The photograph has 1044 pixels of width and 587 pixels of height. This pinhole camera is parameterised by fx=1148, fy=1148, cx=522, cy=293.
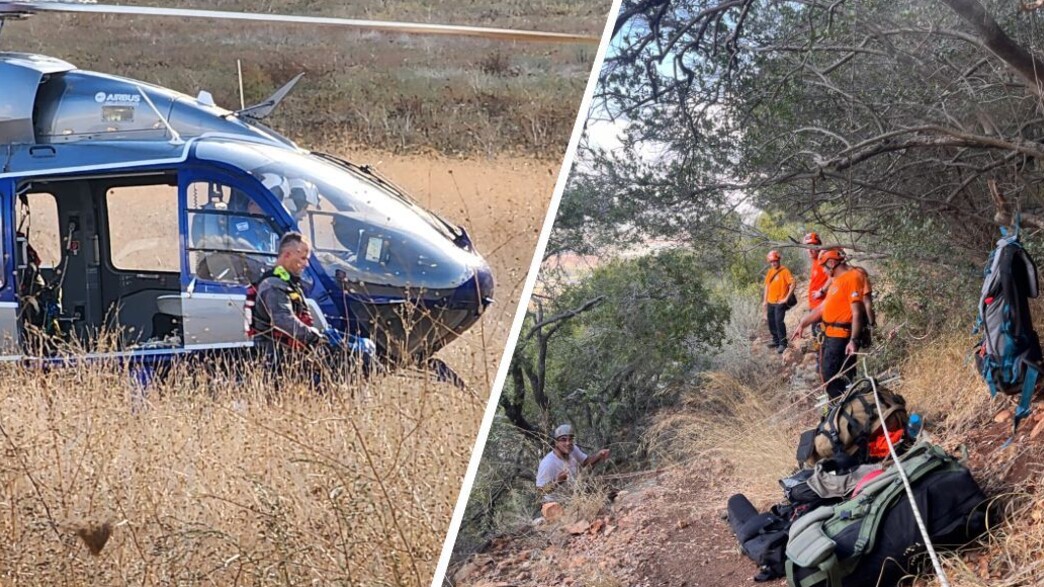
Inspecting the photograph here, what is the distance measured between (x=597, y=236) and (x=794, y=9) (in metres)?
2.05

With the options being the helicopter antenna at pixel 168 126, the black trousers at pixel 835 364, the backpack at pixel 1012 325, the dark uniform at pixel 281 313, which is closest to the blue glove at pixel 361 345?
the dark uniform at pixel 281 313

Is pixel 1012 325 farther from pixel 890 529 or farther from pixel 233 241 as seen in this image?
pixel 233 241

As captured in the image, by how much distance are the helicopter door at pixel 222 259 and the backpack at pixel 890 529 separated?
13.2 feet

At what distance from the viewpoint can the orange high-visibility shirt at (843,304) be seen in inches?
267

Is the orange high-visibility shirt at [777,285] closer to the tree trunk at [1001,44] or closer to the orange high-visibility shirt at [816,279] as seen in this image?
the orange high-visibility shirt at [816,279]

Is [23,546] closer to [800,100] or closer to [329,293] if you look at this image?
[329,293]

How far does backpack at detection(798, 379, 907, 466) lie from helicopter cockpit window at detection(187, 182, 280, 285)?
3.73 metres

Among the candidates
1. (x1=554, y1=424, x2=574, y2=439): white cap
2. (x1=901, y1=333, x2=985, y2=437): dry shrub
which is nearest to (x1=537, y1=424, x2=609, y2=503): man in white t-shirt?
(x1=554, y1=424, x2=574, y2=439): white cap

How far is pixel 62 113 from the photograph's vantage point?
25.2 feet

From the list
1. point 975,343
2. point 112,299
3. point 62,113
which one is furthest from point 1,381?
point 975,343

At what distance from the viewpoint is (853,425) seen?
537cm

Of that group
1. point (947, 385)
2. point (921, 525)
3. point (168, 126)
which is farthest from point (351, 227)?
point (921, 525)

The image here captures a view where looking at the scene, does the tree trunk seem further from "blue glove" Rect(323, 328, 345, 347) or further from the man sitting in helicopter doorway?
"blue glove" Rect(323, 328, 345, 347)

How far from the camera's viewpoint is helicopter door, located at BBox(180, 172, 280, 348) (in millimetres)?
7391
